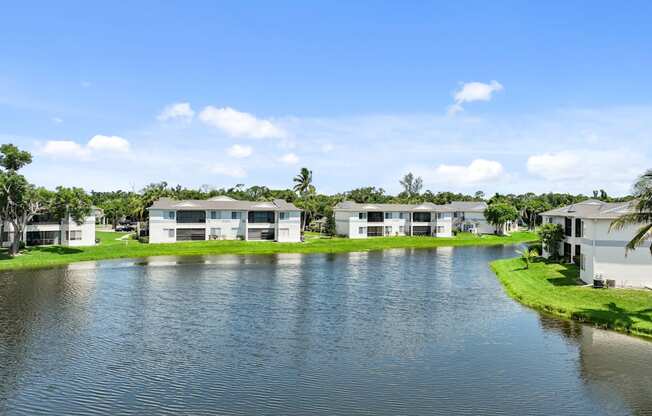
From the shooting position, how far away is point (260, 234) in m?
89.9

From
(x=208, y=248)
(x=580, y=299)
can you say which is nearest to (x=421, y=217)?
(x=208, y=248)

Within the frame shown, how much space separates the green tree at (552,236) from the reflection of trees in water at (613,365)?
25015 mm

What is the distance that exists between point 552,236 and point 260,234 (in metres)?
50.4

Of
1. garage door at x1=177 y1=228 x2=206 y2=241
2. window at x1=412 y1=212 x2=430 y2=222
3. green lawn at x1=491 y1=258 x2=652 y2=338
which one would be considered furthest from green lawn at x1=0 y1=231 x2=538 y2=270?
green lawn at x1=491 y1=258 x2=652 y2=338

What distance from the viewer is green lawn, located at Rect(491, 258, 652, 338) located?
3086 cm

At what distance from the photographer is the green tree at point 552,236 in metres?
55.0

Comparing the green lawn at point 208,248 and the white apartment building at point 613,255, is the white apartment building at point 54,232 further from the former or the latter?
the white apartment building at point 613,255

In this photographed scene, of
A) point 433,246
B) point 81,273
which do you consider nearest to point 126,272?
point 81,273

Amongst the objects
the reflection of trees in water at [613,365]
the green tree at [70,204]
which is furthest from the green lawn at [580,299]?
the green tree at [70,204]

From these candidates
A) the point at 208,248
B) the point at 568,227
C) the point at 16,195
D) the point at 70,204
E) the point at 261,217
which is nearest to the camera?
the point at 568,227

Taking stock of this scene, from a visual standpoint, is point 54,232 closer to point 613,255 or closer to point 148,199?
point 148,199

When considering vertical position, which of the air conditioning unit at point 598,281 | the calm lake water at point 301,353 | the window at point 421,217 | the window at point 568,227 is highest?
the window at point 421,217

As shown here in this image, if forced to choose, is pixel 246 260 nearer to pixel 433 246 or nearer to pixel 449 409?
pixel 433 246

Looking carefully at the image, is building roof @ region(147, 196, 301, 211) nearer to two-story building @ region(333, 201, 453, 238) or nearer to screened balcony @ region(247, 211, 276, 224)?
screened balcony @ region(247, 211, 276, 224)
